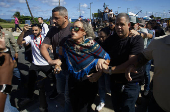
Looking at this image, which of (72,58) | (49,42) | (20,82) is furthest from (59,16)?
(20,82)

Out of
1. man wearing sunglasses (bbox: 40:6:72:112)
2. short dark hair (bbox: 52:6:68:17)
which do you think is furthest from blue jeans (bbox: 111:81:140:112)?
short dark hair (bbox: 52:6:68:17)

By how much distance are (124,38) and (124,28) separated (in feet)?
0.48

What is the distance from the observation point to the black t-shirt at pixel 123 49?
1.78m

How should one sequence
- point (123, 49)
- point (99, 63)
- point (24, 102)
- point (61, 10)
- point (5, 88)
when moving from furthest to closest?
point (24, 102)
point (61, 10)
point (123, 49)
point (99, 63)
point (5, 88)

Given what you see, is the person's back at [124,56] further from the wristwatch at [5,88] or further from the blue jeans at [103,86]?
the wristwatch at [5,88]

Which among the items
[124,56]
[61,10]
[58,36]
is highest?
[61,10]

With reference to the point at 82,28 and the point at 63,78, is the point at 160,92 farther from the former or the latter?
the point at 63,78

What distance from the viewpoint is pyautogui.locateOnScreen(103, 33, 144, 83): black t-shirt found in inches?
70.2

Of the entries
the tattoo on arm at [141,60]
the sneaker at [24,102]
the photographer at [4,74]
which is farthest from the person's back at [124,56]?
the sneaker at [24,102]

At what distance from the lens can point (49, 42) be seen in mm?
2418

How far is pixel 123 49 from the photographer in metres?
1.89

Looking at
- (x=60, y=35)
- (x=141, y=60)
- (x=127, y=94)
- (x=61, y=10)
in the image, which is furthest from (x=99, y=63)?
(x=61, y=10)

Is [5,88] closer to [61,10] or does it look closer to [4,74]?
[4,74]

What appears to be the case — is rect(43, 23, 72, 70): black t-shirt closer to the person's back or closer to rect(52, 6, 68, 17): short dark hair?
rect(52, 6, 68, 17): short dark hair
